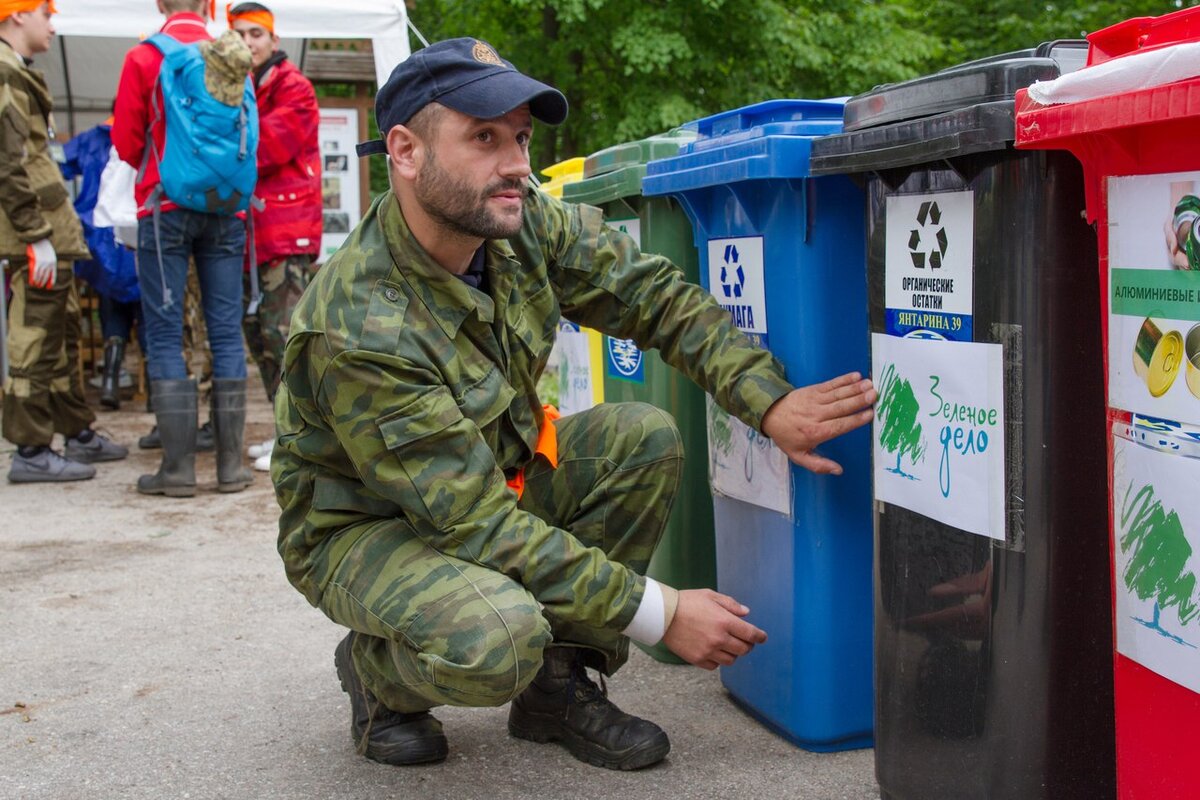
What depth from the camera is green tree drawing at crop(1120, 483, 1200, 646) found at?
1.73 metres

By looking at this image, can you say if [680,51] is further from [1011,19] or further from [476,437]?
[476,437]

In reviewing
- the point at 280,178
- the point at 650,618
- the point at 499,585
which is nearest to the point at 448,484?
the point at 499,585

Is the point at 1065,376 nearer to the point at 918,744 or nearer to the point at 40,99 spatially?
the point at 918,744

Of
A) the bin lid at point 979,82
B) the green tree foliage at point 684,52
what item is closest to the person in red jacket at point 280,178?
the bin lid at point 979,82

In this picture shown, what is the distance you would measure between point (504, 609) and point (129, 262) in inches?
238

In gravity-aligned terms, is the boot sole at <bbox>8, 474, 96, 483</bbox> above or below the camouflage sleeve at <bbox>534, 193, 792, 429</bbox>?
below

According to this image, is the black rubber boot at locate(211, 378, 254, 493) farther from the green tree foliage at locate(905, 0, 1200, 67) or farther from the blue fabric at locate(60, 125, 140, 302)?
the green tree foliage at locate(905, 0, 1200, 67)

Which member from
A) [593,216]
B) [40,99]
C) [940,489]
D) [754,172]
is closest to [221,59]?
[40,99]

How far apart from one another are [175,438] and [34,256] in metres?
0.98

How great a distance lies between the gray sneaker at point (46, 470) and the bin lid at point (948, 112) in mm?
4636

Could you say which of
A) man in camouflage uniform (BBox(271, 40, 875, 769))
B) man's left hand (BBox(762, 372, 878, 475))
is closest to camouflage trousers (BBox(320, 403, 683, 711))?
man in camouflage uniform (BBox(271, 40, 875, 769))

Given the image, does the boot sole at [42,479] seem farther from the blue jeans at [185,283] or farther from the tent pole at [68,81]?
the tent pole at [68,81]

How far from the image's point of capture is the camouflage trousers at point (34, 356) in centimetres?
574

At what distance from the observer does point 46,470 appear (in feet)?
19.5
